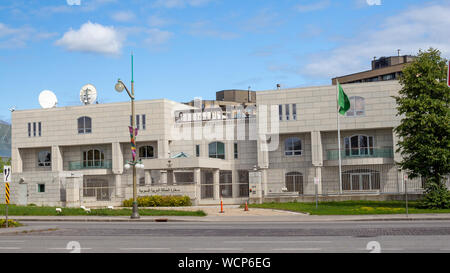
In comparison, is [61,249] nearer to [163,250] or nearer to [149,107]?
[163,250]

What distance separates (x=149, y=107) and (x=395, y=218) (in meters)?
37.6

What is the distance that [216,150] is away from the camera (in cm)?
6066

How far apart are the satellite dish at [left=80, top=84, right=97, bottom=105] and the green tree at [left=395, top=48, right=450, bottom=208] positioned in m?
40.0

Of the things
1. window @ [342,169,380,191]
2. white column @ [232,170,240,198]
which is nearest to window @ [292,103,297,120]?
window @ [342,169,380,191]

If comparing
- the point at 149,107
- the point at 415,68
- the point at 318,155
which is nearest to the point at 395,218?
the point at 415,68

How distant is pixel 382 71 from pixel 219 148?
53244 mm

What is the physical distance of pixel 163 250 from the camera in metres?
15.1

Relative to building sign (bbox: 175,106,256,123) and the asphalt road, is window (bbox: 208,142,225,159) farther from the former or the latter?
the asphalt road

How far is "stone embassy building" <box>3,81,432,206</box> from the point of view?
53000 millimetres

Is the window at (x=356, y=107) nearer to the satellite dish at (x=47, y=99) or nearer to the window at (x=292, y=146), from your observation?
the window at (x=292, y=146)

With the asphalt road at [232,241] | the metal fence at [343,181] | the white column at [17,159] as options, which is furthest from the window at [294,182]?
the asphalt road at [232,241]

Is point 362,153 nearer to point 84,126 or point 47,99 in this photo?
point 84,126

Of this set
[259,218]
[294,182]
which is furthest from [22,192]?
[259,218]

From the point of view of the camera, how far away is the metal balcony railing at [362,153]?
176ft
